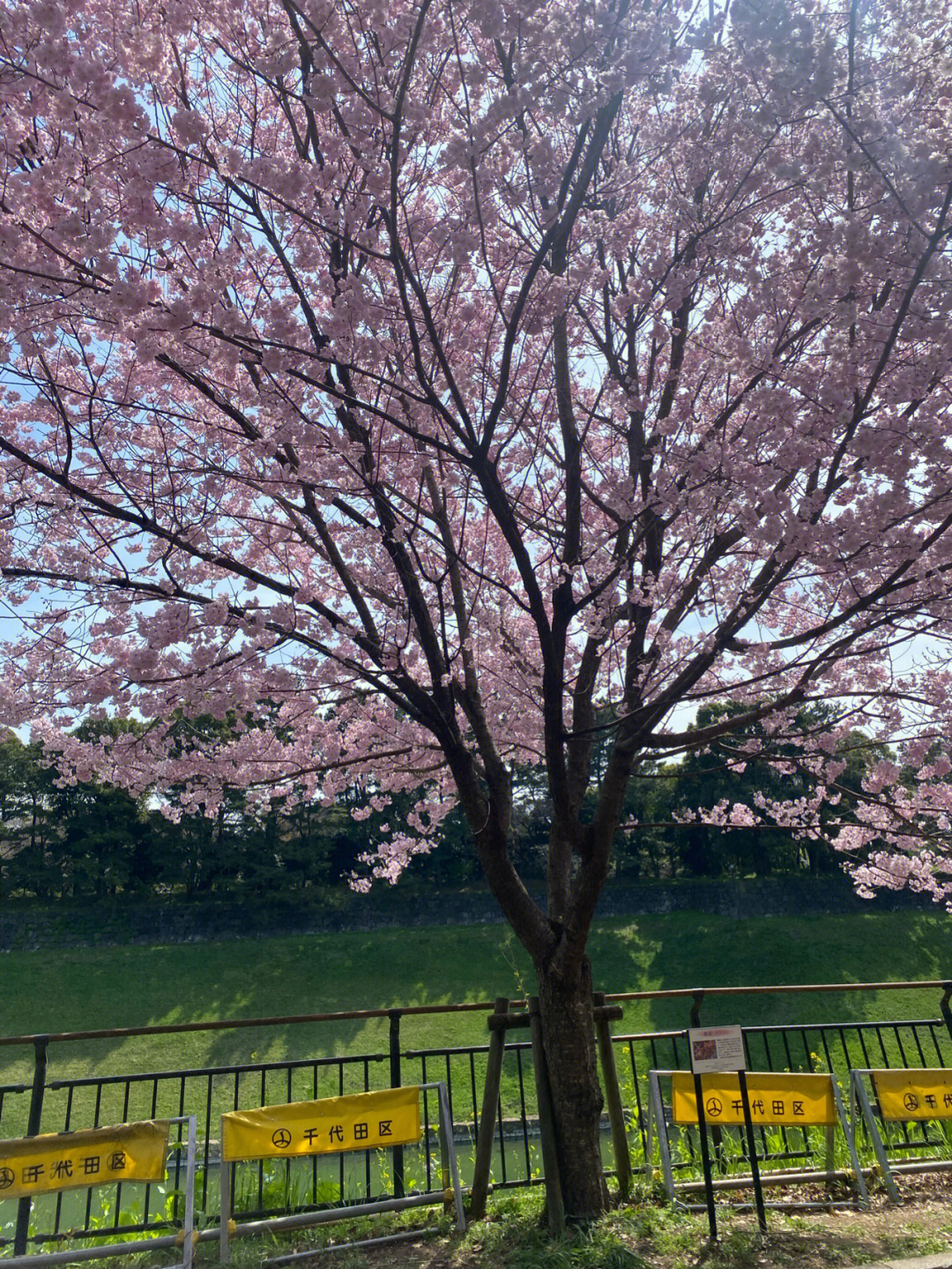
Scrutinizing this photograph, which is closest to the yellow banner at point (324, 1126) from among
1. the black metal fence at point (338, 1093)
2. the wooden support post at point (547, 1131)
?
the black metal fence at point (338, 1093)

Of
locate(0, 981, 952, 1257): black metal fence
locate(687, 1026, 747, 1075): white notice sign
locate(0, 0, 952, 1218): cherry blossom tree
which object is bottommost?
locate(0, 981, 952, 1257): black metal fence

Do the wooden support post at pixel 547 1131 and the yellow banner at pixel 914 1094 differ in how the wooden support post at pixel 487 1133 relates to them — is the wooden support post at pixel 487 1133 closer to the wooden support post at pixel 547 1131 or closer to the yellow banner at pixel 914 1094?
the wooden support post at pixel 547 1131

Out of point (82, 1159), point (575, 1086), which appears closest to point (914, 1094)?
point (575, 1086)

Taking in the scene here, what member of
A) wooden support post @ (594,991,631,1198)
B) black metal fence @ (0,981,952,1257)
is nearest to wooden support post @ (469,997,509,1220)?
black metal fence @ (0,981,952,1257)

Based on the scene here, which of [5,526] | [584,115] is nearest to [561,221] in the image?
[584,115]

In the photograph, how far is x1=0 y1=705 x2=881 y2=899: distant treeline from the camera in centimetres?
3020

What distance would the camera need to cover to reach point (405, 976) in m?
23.9

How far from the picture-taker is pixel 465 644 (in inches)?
195

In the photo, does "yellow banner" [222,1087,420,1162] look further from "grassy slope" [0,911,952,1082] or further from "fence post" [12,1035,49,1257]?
"grassy slope" [0,911,952,1082]

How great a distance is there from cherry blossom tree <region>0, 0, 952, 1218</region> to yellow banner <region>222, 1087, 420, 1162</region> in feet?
3.05

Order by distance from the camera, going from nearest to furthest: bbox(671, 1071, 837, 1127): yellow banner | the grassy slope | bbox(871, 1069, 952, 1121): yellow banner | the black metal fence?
the black metal fence < bbox(671, 1071, 837, 1127): yellow banner < bbox(871, 1069, 952, 1121): yellow banner < the grassy slope

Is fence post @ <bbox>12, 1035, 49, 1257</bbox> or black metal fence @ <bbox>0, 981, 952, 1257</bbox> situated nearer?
fence post @ <bbox>12, 1035, 49, 1257</bbox>

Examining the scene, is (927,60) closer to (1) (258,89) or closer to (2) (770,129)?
(2) (770,129)

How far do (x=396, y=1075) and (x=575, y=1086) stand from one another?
1.48 m
